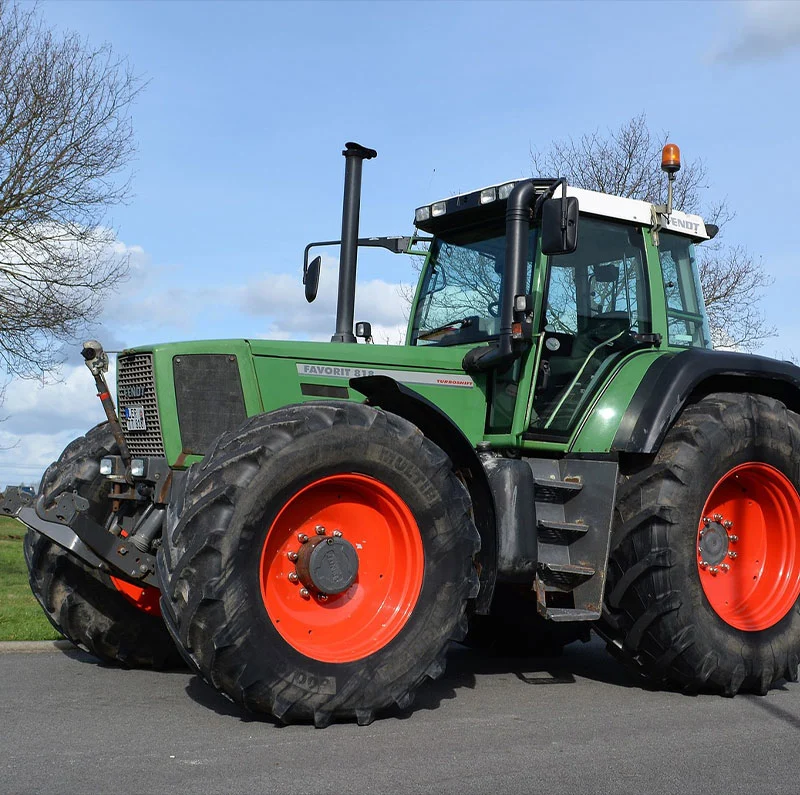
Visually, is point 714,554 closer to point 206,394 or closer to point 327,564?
point 327,564

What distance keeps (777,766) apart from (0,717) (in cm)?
369

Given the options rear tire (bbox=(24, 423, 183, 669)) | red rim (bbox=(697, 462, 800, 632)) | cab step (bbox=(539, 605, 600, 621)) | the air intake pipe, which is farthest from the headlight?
rear tire (bbox=(24, 423, 183, 669))

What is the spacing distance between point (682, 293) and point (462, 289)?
1527 mm

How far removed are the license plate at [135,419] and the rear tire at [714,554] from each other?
2.77 m

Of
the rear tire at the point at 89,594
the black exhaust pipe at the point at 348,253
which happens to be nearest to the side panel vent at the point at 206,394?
the rear tire at the point at 89,594

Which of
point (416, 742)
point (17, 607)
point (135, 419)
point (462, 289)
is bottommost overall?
point (17, 607)

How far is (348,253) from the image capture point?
6.94m

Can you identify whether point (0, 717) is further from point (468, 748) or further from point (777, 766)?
point (777, 766)

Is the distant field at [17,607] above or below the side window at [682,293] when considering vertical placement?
below

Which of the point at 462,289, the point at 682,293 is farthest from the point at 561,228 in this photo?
the point at 682,293

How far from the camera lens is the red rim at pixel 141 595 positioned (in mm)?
6183

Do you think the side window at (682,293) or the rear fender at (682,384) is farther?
the side window at (682,293)

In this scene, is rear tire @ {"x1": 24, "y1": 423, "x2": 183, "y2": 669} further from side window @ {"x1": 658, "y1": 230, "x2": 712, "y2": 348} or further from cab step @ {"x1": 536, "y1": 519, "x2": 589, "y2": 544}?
side window @ {"x1": 658, "y1": 230, "x2": 712, "y2": 348}

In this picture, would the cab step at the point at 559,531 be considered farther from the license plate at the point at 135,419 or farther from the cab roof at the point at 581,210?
the license plate at the point at 135,419
